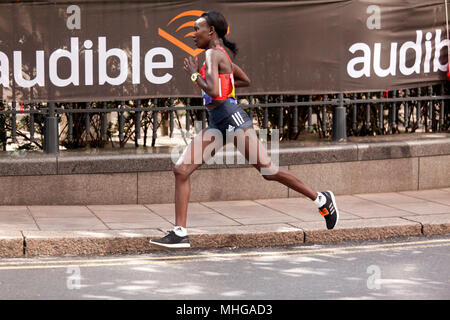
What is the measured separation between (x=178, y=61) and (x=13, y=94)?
175 centimetres

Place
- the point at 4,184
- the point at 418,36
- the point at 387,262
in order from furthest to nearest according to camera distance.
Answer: the point at 418,36 < the point at 4,184 < the point at 387,262

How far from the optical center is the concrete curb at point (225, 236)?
7.35 m

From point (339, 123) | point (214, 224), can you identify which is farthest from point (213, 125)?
point (339, 123)

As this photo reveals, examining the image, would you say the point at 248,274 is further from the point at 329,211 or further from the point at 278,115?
the point at 278,115

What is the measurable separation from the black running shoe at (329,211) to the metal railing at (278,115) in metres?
2.12

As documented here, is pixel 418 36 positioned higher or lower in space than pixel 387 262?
higher

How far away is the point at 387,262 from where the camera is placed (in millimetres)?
7145

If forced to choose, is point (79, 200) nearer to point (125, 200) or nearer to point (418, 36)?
point (125, 200)

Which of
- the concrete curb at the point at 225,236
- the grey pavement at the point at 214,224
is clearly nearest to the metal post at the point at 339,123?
the grey pavement at the point at 214,224

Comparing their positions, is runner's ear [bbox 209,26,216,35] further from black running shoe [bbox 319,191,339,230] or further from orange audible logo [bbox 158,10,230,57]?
orange audible logo [bbox 158,10,230,57]

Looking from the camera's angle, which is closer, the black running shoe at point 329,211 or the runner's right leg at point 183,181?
the runner's right leg at point 183,181

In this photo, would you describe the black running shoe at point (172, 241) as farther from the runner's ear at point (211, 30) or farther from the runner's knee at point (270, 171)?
the runner's ear at point (211, 30)

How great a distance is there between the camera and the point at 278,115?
10.3m
